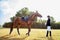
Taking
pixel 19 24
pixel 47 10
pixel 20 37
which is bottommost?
pixel 20 37

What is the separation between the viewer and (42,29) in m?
3.00

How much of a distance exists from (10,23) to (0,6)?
31 cm

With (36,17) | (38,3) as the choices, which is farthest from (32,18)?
(38,3)

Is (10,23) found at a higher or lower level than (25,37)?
higher

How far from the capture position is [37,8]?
3045 millimetres

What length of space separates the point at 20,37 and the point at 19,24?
0.21 m

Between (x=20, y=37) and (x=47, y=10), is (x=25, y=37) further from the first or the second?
(x=47, y=10)

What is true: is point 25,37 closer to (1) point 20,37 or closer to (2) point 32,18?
(1) point 20,37

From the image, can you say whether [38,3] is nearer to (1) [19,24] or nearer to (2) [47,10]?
(2) [47,10]

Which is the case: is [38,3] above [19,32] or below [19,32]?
above

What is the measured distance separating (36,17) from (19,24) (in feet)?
0.94

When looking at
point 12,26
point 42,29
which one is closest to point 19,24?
point 12,26

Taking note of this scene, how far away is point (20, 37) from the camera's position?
9.87 ft

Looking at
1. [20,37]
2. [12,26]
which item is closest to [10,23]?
[12,26]
